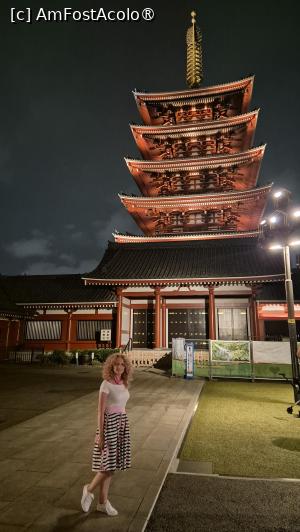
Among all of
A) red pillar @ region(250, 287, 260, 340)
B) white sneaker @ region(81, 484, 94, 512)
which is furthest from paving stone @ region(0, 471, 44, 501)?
red pillar @ region(250, 287, 260, 340)

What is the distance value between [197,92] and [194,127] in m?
3.02

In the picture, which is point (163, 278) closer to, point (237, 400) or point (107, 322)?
point (107, 322)

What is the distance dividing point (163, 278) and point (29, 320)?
10.6 metres

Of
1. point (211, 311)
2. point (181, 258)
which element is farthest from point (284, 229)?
point (181, 258)

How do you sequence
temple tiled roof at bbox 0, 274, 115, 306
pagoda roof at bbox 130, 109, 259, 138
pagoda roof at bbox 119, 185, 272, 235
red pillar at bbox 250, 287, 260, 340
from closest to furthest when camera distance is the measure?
red pillar at bbox 250, 287, 260, 340 → temple tiled roof at bbox 0, 274, 115, 306 → pagoda roof at bbox 119, 185, 272, 235 → pagoda roof at bbox 130, 109, 259, 138

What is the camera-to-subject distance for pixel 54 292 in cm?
2245

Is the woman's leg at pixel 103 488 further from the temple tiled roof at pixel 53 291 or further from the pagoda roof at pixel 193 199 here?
the pagoda roof at pixel 193 199

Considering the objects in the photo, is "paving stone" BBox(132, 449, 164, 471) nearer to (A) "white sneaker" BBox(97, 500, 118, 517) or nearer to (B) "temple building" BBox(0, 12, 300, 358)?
(A) "white sneaker" BBox(97, 500, 118, 517)

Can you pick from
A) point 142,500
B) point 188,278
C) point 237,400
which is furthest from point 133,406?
point 188,278

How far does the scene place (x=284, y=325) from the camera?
65.1 ft

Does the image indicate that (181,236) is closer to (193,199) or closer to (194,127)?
(193,199)

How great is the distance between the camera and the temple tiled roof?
20953 millimetres

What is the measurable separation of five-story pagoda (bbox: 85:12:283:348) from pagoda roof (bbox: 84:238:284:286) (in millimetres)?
63

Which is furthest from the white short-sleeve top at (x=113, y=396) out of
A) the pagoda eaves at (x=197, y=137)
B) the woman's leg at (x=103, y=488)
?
the pagoda eaves at (x=197, y=137)
